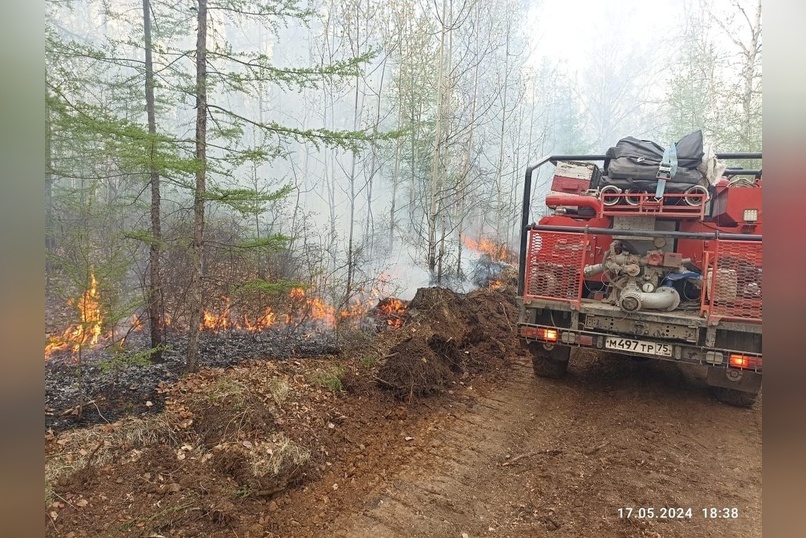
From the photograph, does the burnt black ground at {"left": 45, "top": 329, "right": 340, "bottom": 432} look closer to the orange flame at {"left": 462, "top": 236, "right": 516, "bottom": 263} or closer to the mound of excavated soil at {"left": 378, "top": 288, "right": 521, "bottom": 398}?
the mound of excavated soil at {"left": 378, "top": 288, "right": 521, "bottom": 398}

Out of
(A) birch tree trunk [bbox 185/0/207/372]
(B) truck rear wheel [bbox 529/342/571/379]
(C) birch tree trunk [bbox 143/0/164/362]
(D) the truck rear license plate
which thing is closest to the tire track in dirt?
(B) truck rear wheel [bbox 529/342/571/379]

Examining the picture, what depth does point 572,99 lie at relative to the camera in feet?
45.3

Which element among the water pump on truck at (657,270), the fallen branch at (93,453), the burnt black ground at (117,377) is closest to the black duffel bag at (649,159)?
the water pump on truck at (657,270)

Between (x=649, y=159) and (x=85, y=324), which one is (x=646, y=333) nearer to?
(x=649, y=159)

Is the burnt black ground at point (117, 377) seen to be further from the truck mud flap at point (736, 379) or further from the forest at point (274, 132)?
the truck mud flap at point (736, 379)

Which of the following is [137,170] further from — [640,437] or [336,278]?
[640,437]

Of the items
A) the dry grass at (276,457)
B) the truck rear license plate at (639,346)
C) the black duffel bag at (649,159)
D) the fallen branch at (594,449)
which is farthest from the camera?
the black duffel bag at (649,159)

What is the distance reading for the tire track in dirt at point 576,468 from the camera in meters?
2.52

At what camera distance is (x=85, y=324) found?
10.9 ft

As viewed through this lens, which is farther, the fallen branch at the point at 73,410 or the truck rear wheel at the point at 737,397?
the truck rear wheel at the point at 737,397

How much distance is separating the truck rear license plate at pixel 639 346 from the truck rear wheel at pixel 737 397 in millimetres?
988
